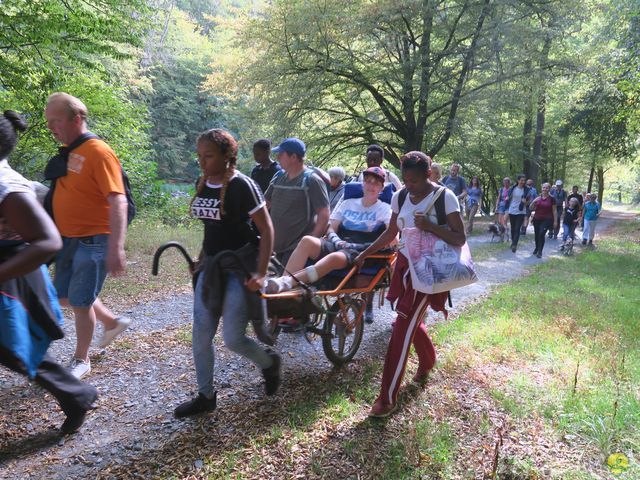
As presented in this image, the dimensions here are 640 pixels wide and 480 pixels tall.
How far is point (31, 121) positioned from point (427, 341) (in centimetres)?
920

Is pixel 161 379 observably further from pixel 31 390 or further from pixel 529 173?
pixel 529 173

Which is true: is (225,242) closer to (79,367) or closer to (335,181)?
(79,367)

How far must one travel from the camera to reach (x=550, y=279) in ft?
29.8

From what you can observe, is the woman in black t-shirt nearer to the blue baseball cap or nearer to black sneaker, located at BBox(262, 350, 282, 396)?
black sneaker, located at BBox(262, 350, 282, 396)

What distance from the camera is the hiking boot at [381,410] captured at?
3.45 meters

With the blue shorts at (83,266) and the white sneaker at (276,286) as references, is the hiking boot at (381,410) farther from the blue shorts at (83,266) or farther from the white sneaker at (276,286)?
the blue shorts at (83,266)

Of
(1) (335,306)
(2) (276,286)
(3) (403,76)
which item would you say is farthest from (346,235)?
(3) (403,76)

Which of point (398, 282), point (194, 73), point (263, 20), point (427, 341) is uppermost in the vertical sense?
point (194, 73)

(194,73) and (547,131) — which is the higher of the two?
(194,73)

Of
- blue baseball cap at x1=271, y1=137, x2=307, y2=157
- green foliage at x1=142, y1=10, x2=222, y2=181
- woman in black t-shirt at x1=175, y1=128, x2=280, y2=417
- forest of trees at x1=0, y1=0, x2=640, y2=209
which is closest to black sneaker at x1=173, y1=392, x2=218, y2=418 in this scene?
woman in black t-shirt at x1=175, y1=128, x2=280, y2=417

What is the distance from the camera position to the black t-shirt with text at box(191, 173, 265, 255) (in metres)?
3.07

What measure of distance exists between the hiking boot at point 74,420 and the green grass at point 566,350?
10.0 ft

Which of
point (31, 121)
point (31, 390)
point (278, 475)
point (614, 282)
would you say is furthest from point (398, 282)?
point (31, 121)

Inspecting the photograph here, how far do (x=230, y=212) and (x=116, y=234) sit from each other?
90 cm
